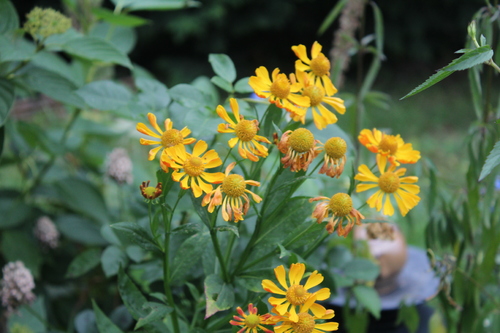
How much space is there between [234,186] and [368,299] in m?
0.62

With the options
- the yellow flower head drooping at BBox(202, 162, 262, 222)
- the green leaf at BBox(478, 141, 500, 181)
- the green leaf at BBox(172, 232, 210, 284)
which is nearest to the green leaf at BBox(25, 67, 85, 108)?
the green leaf at BBox(172, 232, 210, 284)

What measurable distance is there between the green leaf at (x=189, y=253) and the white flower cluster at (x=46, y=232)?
55cm

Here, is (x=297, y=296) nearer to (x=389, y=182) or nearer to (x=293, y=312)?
(x=293, y=312)

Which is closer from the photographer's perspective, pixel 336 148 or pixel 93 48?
pixel 336 148

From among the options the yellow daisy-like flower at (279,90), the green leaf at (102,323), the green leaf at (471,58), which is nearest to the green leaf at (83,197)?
the green leaf at (102,323)

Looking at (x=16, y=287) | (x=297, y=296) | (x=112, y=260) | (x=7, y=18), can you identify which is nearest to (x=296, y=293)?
(x=297, y=296)

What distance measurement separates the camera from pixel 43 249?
49.3 inches

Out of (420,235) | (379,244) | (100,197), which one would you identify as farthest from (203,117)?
(420,235)

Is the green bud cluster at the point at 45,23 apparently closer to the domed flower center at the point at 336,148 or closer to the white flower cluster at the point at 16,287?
the white flower cluster at the point at 16,287

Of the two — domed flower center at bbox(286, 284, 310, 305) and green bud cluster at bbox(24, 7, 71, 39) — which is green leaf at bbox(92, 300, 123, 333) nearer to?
domed flower center at bbox(286, 284, 310, 305)

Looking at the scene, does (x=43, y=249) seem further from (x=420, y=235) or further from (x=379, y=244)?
(x=420, y=235)

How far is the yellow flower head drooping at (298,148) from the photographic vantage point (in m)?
0.62

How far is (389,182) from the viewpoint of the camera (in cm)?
70

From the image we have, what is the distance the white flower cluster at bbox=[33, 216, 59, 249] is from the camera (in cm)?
121
